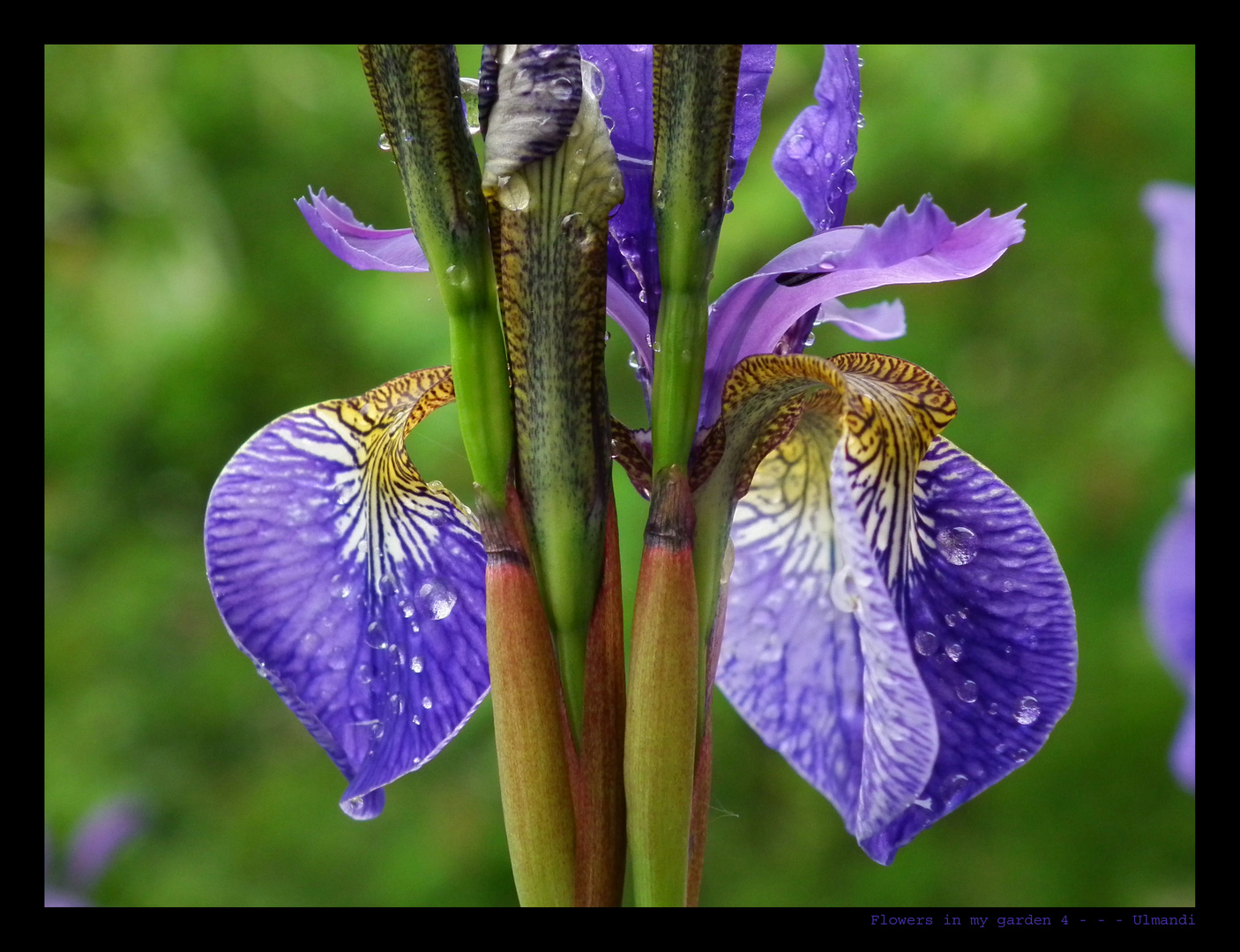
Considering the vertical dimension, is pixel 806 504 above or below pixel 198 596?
above

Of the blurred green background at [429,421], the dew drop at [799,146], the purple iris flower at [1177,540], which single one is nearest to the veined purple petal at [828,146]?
the dew drop at [799,146]

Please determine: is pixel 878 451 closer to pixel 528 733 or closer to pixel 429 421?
pixel 528 733

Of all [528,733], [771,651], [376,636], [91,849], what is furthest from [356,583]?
[91,849]

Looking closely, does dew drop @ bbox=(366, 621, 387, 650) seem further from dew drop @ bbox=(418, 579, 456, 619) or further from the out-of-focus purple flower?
the out-of-focus purple flower
